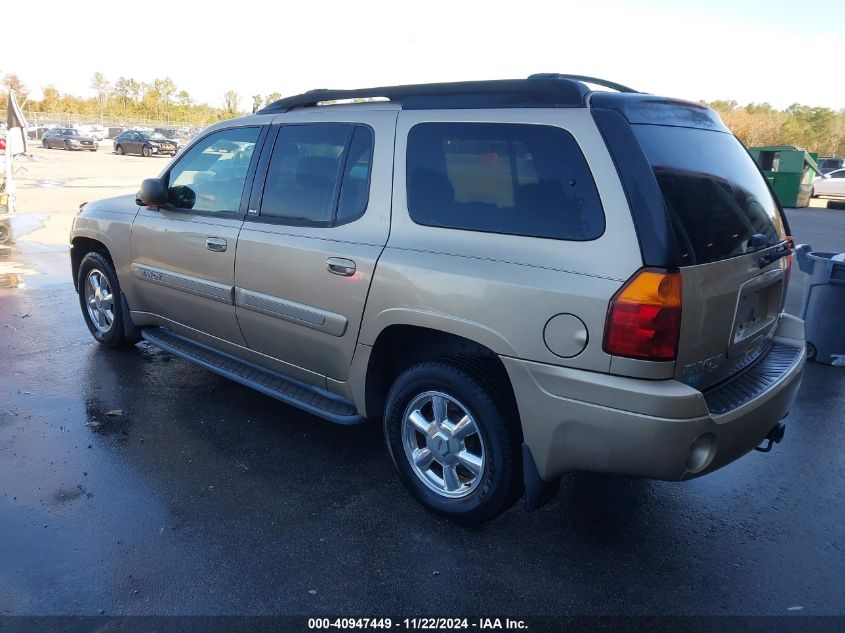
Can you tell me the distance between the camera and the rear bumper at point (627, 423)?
2.49 m

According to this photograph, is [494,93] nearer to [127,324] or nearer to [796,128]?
[127,324]

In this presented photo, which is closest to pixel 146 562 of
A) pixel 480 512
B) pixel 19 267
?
pixel 480 512

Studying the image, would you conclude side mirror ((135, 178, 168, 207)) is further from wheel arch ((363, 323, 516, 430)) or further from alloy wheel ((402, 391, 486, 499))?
alloy wheel ((402, 391, 486, 499))

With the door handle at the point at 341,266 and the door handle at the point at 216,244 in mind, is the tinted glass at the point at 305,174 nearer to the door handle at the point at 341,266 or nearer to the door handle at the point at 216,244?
the door handle at the point at 341,266

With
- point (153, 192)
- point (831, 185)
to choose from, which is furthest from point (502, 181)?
point (831, 185)

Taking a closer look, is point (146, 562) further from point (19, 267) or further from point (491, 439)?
point (19, 267)

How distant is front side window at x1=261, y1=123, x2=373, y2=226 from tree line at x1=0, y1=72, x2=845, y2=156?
2008 inches

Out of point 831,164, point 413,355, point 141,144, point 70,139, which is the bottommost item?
point 831,164

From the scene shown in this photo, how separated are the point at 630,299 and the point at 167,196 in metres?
3.32

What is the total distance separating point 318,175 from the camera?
3.69 metres

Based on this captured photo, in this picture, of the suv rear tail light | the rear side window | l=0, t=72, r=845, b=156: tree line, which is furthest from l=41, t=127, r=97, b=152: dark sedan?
the suv rear tail light

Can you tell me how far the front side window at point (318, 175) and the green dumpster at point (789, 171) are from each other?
2249cm

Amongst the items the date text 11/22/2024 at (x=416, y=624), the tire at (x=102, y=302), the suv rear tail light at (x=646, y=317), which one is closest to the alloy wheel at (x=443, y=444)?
the date text 11/22/2024 at (x=416, y=624)

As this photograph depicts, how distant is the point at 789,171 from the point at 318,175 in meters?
23.6
